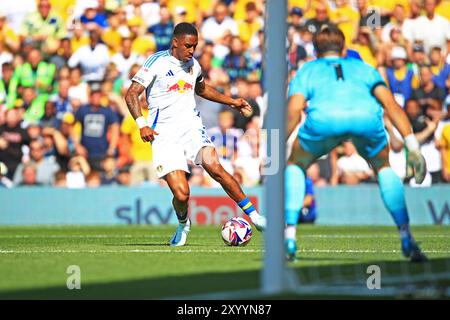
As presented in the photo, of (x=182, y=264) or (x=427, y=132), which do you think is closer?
(x=182, y=264)

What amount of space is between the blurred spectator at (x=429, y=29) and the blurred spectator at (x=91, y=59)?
5.63 metres

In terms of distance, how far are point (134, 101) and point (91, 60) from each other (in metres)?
9.03

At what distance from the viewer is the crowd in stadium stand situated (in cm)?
2025

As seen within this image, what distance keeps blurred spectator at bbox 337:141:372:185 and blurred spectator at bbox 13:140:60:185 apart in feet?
16.6

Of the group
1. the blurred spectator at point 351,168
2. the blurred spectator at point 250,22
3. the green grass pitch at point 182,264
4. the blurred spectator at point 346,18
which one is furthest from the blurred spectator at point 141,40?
the green grass pitch at point 182,264

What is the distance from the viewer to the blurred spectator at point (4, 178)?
2072 cm

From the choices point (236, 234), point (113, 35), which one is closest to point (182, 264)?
point (236, 234)

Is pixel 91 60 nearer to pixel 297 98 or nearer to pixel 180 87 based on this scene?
pixel 180 87

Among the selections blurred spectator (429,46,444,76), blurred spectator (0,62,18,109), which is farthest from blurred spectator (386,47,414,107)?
blurred spectator (0,62,18,109)

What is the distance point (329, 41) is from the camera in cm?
1059

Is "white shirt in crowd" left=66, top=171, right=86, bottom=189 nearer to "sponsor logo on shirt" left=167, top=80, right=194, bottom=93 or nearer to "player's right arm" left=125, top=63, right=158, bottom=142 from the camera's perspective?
"player's right arm" left=125, top=63, right=158, bottom=142
